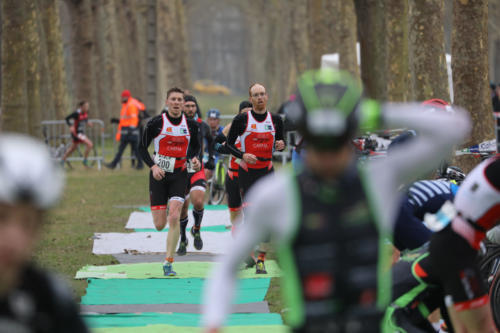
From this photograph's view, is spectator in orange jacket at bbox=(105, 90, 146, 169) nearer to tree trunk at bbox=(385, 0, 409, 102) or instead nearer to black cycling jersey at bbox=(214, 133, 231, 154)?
tree trunk at bbox=(385, 0, 409, 102)

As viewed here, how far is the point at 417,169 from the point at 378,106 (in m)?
0.32

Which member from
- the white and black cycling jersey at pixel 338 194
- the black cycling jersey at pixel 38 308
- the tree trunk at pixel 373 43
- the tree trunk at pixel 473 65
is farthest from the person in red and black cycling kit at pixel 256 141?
the tree trunk at pixel 373 43

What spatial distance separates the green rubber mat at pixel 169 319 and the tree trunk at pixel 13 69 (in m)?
7.41

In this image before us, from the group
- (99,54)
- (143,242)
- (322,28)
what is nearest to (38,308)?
(143,242)

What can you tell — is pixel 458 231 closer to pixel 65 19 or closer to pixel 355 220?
pixel 355 220

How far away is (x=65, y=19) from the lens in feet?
216

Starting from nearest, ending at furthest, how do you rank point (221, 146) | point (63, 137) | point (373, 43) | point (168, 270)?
point (168, 270)
point (221, 146)
point (373, 43)
point (63, 137)

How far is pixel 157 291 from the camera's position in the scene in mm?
9977

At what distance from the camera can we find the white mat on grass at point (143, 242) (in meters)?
13.1

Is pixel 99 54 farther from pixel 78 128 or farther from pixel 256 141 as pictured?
pixel 256 141

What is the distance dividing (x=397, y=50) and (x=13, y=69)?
30.5 feet

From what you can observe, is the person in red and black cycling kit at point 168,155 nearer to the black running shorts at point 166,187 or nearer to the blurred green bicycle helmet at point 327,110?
the black running shorts at point 166,187

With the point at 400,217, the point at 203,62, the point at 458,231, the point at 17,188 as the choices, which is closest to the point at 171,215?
the point at 400,217

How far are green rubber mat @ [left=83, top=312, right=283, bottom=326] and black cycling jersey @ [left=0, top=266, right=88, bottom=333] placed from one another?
5.32 m
